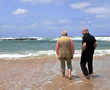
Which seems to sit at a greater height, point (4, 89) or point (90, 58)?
point (90, 58)

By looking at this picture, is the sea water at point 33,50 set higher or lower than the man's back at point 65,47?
lower

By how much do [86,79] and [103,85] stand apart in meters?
0.90

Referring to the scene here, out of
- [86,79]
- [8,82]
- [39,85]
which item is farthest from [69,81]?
[8,82]

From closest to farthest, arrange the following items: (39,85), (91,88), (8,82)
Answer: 1. (91,88)
2. (39,85)
3. (8,82)

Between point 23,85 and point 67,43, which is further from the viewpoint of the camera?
point 67,43

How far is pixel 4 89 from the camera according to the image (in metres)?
4.95

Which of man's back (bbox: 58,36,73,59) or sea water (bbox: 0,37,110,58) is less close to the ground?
man's back (bbox: 58,36,73,59)

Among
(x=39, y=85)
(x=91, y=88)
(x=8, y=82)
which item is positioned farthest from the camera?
(x=8, y=82)

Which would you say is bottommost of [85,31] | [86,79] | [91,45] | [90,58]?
[86,79]

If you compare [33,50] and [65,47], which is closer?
[65,47]

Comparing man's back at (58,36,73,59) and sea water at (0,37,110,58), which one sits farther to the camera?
sea water at (0,37,110,58)

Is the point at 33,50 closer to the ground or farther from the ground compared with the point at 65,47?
closer to the ground

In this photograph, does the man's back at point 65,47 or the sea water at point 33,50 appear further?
the sea water at point 33,50

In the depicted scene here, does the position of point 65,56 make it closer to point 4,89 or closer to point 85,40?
point 85,40
